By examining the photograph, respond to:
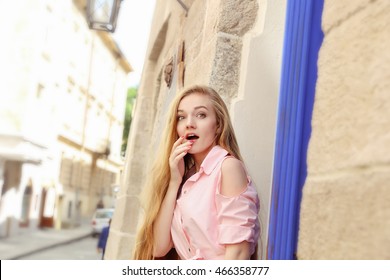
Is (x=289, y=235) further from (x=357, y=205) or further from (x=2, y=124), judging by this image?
(x=2, y=124)

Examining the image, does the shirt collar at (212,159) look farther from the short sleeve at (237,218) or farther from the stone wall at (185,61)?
the stone wall at (185,61)

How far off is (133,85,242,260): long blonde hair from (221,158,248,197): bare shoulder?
10 cm

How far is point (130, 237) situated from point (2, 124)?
11096 millimetres

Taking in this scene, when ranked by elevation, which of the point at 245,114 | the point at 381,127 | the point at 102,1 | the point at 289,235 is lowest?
the point at 289,235

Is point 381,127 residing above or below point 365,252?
above

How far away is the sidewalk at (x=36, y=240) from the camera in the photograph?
39.4 feet

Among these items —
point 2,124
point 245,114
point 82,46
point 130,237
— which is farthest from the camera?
point 82,46

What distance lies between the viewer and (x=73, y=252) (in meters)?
13.4

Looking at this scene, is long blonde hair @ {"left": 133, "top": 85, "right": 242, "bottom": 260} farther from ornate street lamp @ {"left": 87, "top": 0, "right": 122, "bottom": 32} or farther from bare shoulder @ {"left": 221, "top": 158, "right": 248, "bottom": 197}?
ornate street lamp @ {"left": 87, "top": 0, "right": 122, "bottom": 32}

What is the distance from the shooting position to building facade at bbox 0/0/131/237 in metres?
15.1

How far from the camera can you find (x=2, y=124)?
586 inches

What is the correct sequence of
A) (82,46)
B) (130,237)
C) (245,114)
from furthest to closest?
(82,46) → (130,237) → (245,114)

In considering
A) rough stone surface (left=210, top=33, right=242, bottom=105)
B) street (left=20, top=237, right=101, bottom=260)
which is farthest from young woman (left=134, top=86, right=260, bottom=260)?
street (left=20, top=237, right=101, bottom=260)
